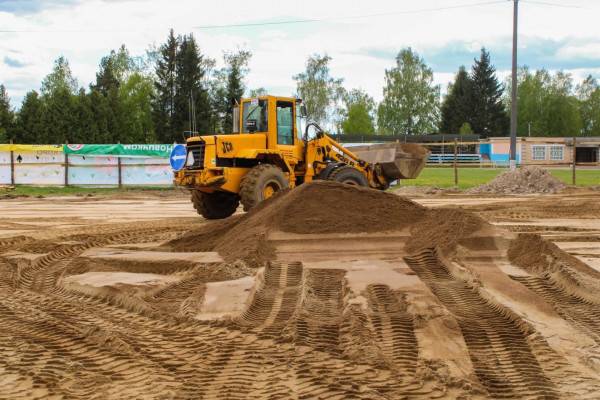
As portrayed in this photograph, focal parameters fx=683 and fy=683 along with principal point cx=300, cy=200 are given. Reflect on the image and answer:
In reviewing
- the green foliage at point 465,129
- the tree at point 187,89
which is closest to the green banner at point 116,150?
the tree at point 187,89

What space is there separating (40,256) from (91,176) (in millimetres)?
19901

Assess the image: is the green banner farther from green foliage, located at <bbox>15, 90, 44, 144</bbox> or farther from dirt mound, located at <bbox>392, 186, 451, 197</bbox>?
green foliage, located at <bbox>15, 90, 44, 144</bbox>

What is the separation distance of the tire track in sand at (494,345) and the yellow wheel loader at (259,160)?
8.00 metres

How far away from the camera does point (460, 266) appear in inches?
322

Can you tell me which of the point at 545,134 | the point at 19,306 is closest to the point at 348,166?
the point at 19,306

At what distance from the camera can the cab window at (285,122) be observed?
52.9 ft

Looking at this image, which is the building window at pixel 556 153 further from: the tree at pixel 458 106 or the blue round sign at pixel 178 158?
the blue round sign at pixel 178 158

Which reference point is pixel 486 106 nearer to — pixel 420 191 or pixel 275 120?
pixel 420 191

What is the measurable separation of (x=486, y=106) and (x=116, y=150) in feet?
235

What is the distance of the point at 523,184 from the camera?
2606cm

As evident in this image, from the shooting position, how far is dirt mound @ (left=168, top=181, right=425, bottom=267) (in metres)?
10.1

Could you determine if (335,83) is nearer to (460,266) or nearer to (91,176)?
(91,176)

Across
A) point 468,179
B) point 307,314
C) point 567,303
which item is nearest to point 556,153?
point 468,179

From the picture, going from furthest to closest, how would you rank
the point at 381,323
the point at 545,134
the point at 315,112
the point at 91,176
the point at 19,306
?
1. the point at 545,134
2. the point at 315,112
3. the point at 91,176
4. the point at 19,306
5. the point at 381,323
